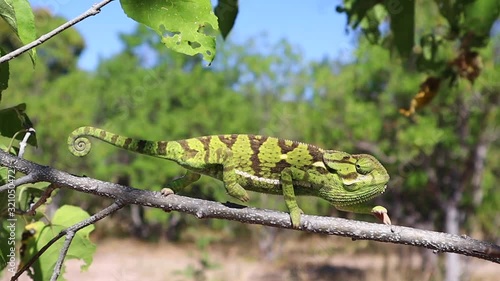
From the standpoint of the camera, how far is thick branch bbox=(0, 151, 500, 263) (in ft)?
3.70

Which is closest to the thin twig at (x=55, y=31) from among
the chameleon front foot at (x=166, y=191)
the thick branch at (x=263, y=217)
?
the thick branch at (x=263, y=217)

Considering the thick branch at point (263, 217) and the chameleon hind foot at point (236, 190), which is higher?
the chameleon hind foot at point (236, 190)

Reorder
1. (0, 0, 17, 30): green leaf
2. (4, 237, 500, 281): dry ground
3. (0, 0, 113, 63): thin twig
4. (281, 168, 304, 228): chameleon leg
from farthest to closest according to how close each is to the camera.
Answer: (4, 237, 500, 281): dry ground → (281, 168, 304, 228): chameleon leg → (0, 0, 17, 30): green leaf → (0, 0, 113, 63): thin twig

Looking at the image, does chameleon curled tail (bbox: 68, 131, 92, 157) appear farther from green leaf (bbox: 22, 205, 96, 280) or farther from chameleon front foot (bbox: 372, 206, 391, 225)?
chameleon front foot (bbox: 372, 206, 391, 225)

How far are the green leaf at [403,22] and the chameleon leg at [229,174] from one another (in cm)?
95

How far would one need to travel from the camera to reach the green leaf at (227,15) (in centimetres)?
176

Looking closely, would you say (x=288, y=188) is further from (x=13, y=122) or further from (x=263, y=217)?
(x=13, y=122)

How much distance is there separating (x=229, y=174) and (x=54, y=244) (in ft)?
2.16

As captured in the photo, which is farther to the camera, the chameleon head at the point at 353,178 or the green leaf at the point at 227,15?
the green leaf at the point at 227,15

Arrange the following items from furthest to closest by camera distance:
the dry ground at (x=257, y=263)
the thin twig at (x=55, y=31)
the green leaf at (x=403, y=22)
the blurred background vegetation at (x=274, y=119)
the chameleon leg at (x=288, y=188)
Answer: the dry ground at (x=257, y=263)
the blurred background vegetation at (x=274, y=119)
the green leaf at (x=403, y=22)
the chameleon leg at (x=288, y=188)
the thin twig at (x=55, y=31)

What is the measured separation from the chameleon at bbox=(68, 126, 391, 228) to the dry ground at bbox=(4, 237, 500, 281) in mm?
12914

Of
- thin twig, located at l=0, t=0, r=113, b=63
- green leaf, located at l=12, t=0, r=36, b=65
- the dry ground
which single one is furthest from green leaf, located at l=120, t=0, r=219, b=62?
the dry ground

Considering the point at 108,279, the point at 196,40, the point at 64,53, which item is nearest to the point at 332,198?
the point at 196,40

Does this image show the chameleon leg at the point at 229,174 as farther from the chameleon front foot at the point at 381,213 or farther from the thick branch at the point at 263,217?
the chameleon front foot at the point at 381,213
